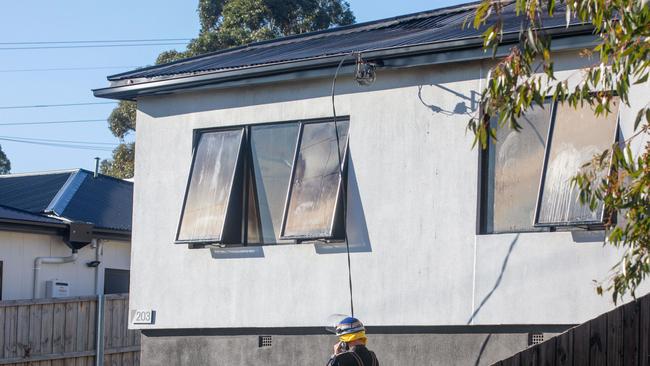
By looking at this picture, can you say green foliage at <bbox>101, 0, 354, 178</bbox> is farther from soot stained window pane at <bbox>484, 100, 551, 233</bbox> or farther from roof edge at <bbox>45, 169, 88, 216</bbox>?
soot stained window pane at <bbox>484, 100, 551, 233</bbox>

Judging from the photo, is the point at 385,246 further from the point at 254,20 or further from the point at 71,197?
the point at 254,20

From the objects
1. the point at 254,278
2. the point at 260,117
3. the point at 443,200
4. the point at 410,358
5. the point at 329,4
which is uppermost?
the point at 329,4

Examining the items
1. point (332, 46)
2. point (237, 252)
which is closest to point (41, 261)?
point (237, 252)

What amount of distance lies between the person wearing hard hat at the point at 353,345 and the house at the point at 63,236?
1002cm

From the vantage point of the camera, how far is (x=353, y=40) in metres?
13.8

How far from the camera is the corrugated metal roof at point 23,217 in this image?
1848 cm

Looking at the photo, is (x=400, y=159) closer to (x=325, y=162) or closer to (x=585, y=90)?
(x=325, y=162)

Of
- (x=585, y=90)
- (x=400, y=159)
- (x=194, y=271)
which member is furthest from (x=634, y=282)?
(x=194, y=271)

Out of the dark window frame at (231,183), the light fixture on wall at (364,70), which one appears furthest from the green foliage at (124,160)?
the light fixture on wall at (364,70)

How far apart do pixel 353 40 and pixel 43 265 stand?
829 cm

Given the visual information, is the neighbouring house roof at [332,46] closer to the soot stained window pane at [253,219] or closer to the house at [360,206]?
the house at [360,206]

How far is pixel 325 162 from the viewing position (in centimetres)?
1216

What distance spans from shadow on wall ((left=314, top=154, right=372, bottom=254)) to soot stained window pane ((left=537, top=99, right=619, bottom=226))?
6.50ft

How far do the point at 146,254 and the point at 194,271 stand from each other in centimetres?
79
